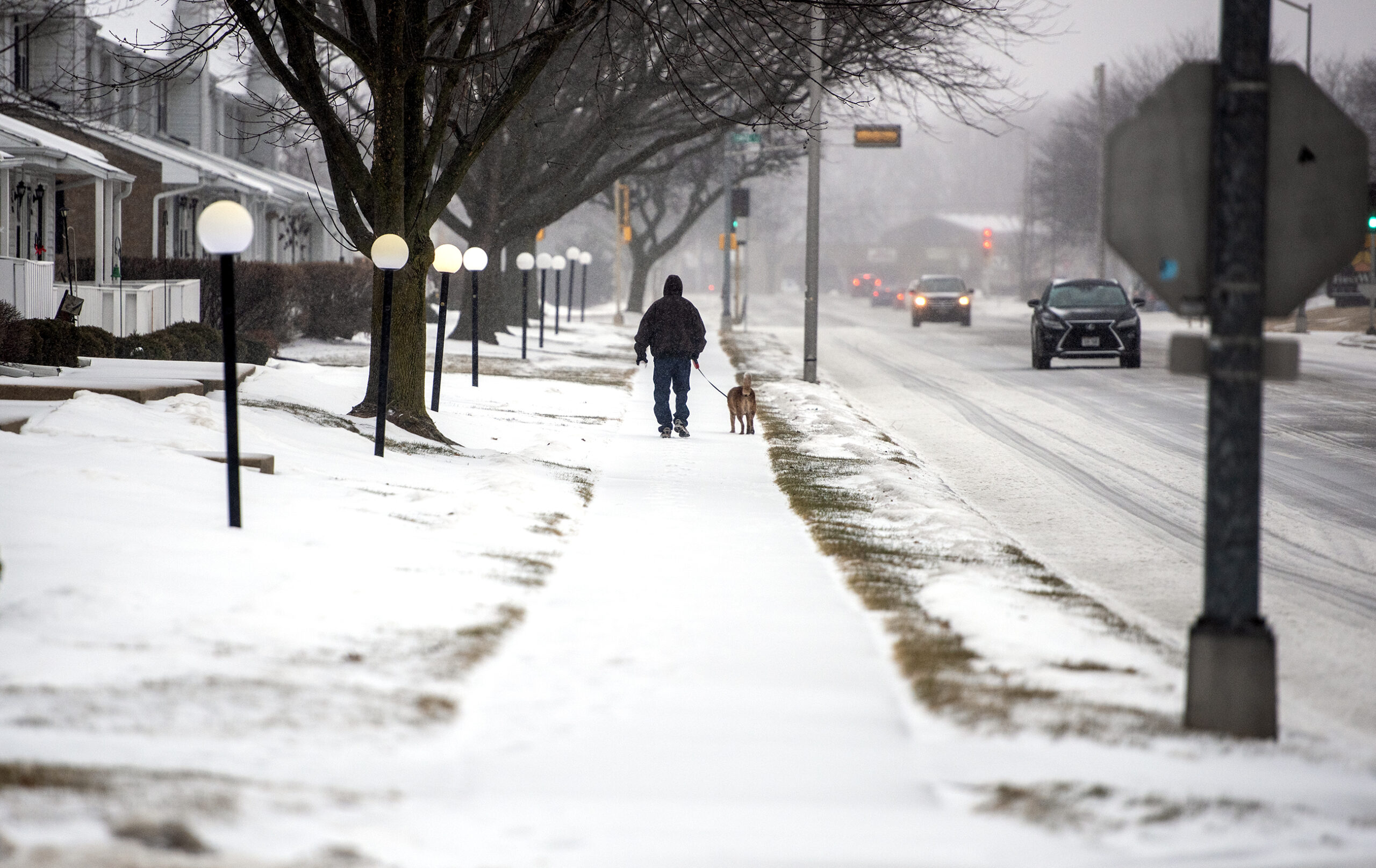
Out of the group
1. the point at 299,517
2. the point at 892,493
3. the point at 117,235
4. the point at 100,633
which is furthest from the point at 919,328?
the point at 100,633

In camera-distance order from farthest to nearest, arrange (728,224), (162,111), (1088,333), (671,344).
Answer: (728,224), (162,111), (1088,333), (671,344)

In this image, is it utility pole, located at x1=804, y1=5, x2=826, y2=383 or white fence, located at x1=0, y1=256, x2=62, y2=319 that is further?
utility pole, located at x1=804, y1=5, x2=826, y2=383

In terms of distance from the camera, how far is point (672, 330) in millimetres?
14945

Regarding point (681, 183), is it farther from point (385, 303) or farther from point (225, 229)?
point (225, 229)

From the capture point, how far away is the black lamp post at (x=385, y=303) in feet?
36.4

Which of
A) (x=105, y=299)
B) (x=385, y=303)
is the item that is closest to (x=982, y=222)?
(x=105, y=299)

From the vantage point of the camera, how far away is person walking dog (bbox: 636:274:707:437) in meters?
14.9

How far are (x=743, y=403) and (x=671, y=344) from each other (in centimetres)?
100

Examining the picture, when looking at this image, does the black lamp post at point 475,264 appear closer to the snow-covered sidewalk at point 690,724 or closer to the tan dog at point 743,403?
the tan dog at point 743,403

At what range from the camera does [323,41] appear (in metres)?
26.4

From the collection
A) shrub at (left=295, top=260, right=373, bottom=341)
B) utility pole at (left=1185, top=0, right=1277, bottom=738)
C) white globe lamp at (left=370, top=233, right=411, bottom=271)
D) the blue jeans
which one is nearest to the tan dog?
the blue jeans

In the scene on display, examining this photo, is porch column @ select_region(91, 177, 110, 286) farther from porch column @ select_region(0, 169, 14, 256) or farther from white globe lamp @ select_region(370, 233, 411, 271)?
white globe lamp @ select_region(370, 233, 411, 271)

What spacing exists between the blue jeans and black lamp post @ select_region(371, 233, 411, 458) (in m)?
3.42

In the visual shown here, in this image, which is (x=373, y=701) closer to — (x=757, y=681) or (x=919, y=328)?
(x=757, y=681)
